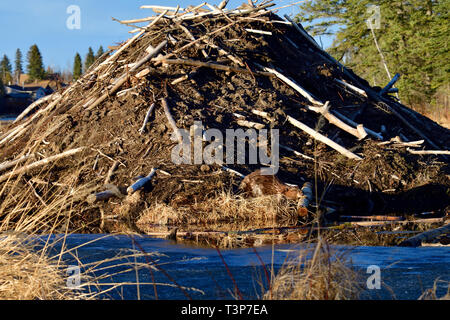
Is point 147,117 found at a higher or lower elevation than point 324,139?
higher

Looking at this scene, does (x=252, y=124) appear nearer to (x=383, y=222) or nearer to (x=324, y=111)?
(x=324, y=111)

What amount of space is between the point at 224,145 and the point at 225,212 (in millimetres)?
2214

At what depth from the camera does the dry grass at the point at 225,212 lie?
28.6ft

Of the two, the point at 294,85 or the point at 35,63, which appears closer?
the point at 294,85

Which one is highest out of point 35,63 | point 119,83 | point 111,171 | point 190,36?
point 35,63

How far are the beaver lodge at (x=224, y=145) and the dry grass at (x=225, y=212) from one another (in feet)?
0.06

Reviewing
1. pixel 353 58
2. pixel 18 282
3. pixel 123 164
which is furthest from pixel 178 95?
pixel 353 58

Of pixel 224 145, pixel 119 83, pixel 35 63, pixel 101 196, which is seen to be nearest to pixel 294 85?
pixel 224 145

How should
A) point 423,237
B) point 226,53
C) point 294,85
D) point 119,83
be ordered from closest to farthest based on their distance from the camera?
point 423,237 < point 119,83 < point 294,85 < point 226,53

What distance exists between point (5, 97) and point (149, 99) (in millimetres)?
42222

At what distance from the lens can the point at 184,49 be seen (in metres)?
12.8

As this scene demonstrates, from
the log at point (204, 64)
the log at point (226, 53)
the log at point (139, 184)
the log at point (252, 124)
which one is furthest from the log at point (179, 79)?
the log at point (139, 184)

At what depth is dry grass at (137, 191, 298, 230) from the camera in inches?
343

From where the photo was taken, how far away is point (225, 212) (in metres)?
8.92
